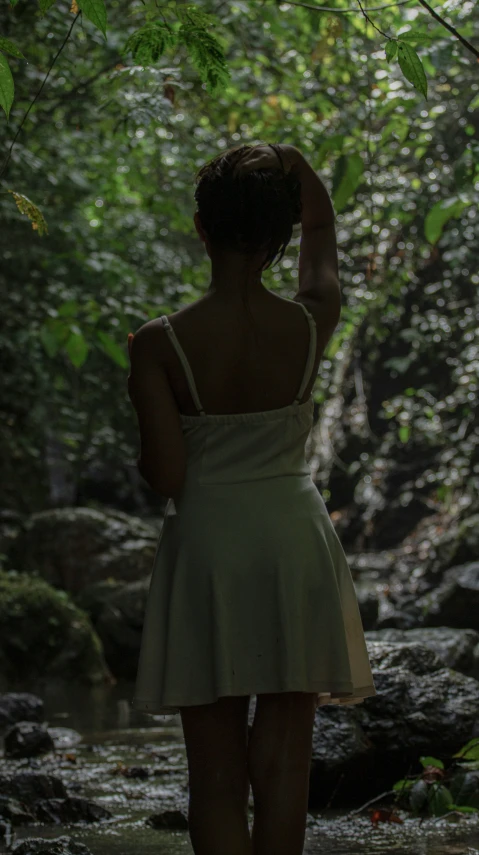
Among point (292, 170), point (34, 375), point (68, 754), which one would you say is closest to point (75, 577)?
point (34, 375)

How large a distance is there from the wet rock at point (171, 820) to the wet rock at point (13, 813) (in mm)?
514

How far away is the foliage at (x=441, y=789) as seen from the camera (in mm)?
3701

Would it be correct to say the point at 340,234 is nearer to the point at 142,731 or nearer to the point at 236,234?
the point at 142,731

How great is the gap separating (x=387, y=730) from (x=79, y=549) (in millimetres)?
7976

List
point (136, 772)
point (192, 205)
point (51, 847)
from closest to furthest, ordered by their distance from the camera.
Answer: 1. point (51, 847)
2. point (136, 772)
3. point (192, 205)

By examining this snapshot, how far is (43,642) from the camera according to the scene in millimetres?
8703

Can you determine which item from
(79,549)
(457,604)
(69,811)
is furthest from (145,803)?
(79,549)

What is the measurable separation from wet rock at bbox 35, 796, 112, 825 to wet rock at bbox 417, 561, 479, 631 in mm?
5598

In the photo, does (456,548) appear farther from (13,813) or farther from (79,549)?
(13,813)

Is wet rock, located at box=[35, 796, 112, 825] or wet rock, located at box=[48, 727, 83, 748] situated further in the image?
wet rock, located at box=[48, 727, 83, 748]

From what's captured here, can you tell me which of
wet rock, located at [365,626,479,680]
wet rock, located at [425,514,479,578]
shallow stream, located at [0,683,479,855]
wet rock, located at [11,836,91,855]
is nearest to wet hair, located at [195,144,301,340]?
wet rock, located at [11,836,91,855]

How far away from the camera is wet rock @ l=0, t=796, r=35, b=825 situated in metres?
3.87

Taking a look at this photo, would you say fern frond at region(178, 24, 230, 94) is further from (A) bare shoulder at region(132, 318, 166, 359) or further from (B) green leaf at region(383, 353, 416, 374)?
(B) green leaf at region(383, 353, 416, 374)

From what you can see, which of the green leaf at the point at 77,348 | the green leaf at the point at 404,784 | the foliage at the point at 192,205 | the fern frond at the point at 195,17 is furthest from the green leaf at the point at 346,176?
the green leaf at the point at 404,784
